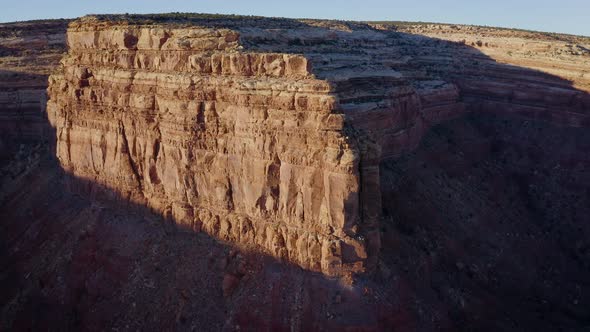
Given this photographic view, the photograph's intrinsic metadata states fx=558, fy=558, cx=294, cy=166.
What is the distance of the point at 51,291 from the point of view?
3528 centimetres

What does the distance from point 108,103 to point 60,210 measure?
934cm

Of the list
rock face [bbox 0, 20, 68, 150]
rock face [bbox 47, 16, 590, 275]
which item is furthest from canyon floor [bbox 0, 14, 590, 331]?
rock face [bbox 47, 16, 590, 275]

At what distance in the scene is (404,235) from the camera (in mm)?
34969

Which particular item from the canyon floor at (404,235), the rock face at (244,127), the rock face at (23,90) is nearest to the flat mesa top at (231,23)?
the rock face at (244,127)

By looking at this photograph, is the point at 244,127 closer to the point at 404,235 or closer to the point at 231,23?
the point at 404,235

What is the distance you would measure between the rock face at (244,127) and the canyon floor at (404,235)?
149 centimetres

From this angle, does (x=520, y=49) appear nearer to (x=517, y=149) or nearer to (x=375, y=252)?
(x=517, y=149)

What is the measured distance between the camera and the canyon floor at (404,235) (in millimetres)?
29234

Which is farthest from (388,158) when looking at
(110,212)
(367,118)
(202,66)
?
(110,212)

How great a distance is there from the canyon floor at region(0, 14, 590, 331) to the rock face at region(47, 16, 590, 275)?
1491mm

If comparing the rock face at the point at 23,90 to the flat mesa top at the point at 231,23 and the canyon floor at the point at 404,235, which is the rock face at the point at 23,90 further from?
the flat mesa top at the point at 231,23

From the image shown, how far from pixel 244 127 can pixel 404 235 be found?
12.6m

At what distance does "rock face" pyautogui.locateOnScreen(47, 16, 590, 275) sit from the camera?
27.8m

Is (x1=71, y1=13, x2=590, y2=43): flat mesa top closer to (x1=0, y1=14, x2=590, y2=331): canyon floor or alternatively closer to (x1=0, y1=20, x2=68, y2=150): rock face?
(x1=0, y1=14, x2=590, y2=331): canyon floor
